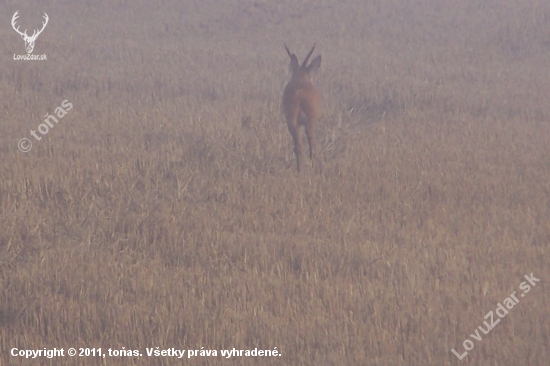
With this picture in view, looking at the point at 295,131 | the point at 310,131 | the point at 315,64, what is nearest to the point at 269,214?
the point at 295,131

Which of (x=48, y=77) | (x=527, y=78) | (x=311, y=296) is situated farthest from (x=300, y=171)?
(x=527, y=78)

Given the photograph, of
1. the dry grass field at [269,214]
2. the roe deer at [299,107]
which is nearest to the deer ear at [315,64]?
the roe deer at [299,107]

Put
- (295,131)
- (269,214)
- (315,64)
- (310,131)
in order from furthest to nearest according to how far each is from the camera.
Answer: (315,64) → (310,131) → (295,131) → (269,214)

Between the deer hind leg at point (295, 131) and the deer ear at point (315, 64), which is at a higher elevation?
the deer ear at point (315, 64)

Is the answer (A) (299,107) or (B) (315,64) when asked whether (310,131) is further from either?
(B) (315,64)

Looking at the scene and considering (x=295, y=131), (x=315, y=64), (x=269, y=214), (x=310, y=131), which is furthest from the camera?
(x=315, y=64)

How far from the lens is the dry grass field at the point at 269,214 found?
4.02 metres

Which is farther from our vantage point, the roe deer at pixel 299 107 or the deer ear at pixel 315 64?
the deer ear at pixel 315 64

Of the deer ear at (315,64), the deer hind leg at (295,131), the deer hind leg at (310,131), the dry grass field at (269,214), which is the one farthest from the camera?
the deer ear at (315,64)

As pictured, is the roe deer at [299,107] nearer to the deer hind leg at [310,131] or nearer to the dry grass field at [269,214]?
the deer hind leg at [310,131]

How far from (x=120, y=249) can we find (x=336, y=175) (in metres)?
2.90

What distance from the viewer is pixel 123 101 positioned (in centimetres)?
1154

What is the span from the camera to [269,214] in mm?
6289

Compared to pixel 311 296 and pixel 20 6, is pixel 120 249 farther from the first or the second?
pixel 20 6
